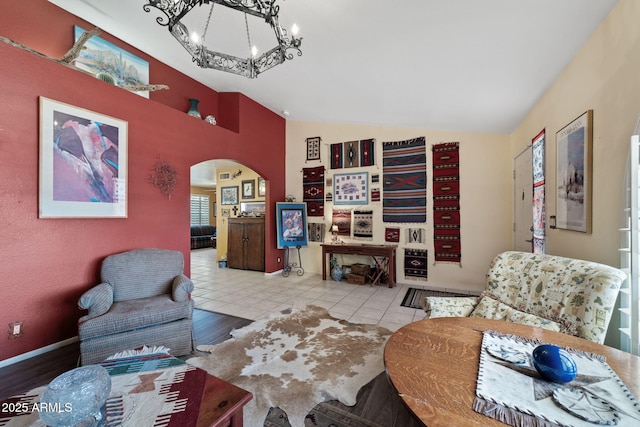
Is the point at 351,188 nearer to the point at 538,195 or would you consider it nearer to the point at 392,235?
the point at 392,235

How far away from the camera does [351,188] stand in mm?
5184

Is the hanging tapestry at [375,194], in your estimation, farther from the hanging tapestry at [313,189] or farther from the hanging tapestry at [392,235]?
the hanging tapestry at [313,189]

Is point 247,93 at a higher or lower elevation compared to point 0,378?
higher

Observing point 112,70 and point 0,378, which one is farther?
point 112,70

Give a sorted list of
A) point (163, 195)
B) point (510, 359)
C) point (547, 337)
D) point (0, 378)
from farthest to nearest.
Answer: point (163, 195) < point (0, 378) < point (547, 337) < point (510, 359)

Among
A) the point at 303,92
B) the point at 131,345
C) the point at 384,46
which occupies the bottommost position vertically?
the point at 131,345

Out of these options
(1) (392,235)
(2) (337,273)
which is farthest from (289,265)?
(1) (392,235)

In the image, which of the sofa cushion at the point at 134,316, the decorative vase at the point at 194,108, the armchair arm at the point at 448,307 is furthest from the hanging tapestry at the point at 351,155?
the sofa cushion at the point at 134,316

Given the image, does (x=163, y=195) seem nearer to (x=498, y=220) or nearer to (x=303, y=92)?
(x=303, y=92)

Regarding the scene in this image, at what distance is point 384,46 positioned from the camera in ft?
8.14

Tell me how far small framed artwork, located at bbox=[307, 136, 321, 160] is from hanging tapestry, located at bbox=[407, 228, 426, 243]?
2.40m

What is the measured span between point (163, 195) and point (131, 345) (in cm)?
183

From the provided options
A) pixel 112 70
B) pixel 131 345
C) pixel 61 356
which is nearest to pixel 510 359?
pixel 131 345

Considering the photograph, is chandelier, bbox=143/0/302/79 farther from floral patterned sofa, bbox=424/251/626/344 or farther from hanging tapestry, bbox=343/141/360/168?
hanging tapestry, bbox=343/141/360/168
